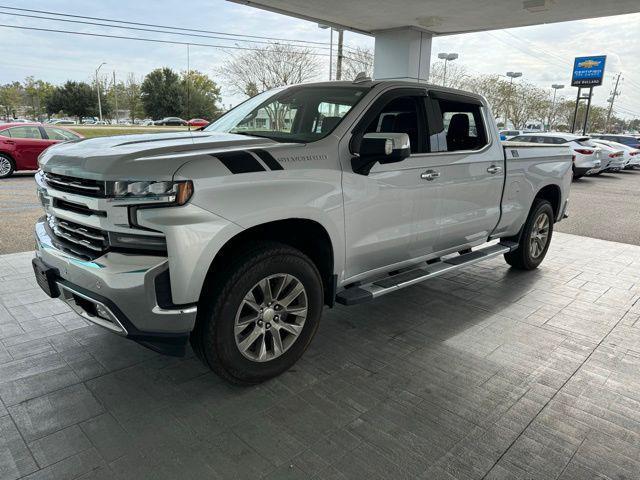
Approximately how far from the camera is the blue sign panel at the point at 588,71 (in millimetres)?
32031

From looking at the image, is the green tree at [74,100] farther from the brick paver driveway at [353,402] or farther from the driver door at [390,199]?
the driver door at [390,199]

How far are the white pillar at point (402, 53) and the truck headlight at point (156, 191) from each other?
1104 centimetres

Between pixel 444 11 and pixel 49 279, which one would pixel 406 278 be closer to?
pixel 49 279

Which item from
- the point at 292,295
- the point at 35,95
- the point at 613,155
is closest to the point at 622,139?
the point at 613,155

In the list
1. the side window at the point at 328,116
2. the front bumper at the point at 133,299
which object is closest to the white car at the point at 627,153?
the side window at the point at 328,116

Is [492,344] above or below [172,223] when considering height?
below

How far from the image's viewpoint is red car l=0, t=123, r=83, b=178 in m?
12.6

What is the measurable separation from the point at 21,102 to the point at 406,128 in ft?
283

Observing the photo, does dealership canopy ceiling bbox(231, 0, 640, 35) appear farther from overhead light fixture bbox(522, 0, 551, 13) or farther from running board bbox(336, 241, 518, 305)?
running board bbox(336, 241, 518, 305)

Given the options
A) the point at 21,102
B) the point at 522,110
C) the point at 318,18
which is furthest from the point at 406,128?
the point at 21,102

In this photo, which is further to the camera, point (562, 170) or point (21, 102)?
point (21, 102)

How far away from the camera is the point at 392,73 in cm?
1289

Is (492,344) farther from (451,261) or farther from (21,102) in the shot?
(21,102)

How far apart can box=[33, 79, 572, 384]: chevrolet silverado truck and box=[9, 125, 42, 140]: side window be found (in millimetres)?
11272
